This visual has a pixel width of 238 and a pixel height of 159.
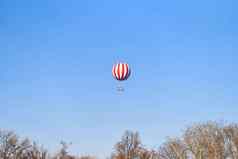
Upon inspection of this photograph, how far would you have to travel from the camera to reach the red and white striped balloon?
1489 inches

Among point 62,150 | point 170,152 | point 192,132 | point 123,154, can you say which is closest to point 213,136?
point 192,132

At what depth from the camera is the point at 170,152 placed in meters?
60.7

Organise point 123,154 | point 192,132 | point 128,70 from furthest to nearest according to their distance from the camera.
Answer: point 192,132, point 123,154, point 128,70

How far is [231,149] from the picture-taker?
56594 mm

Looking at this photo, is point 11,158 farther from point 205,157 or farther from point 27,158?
point 205,157

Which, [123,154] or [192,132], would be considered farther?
[192,132]

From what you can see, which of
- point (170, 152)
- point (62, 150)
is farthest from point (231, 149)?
point (62, 150)

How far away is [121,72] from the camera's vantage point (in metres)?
37.9

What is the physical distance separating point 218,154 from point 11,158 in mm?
25476

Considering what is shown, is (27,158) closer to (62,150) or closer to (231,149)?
(62,150)

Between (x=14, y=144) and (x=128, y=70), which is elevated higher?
(x=128, y=70)

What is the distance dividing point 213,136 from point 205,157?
3.12m

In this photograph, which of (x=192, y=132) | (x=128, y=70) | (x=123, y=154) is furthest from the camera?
(x=192, y=132)

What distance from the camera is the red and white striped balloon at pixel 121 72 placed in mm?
37812
